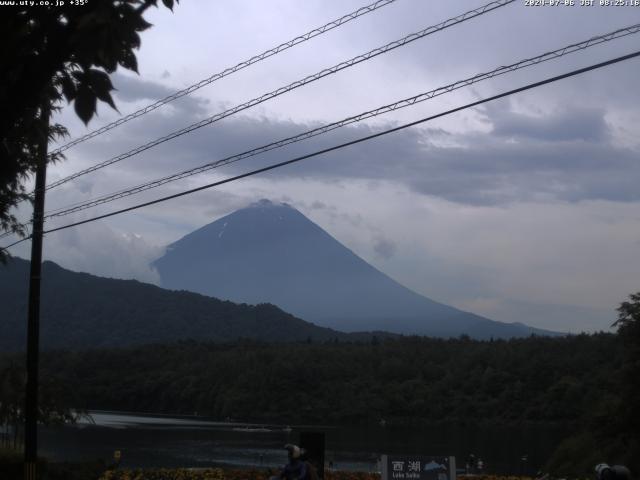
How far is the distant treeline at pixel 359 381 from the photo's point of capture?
80562 millimetres

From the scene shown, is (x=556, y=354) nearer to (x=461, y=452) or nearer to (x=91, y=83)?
(x=461, y=452)

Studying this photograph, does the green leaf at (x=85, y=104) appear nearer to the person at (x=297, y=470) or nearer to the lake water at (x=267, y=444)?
the person at (x=297, y=470)


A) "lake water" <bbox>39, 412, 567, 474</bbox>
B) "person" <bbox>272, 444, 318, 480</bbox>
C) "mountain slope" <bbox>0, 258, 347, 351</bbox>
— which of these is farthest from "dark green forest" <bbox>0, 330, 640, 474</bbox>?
"mountain slope" <bbox>0, 258, 347, 351</bbox>

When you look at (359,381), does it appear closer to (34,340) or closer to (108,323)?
(34,340)

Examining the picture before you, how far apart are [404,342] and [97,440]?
63598 millimetres

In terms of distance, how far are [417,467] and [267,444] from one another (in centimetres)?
4307

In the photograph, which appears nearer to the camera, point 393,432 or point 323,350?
point 393,432

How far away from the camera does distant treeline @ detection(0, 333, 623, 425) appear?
264ft

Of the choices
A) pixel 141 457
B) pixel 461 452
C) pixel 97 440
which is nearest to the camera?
pixel 141 457

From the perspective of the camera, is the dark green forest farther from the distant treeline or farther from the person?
the person

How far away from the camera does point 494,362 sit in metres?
91.1

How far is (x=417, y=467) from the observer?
14781 mm

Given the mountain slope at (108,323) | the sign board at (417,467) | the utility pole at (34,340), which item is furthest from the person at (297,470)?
the mountain slope at (108,323)

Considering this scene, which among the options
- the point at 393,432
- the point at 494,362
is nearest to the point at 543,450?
the point at 393,432
